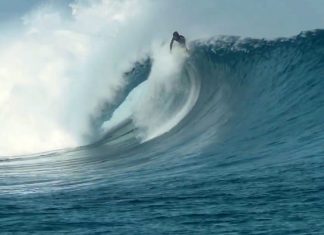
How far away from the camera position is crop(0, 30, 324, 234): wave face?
38.4ft

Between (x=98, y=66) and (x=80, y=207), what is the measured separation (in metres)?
23.1

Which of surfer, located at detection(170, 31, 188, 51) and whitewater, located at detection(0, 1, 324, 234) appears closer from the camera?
whitewater, located at detection(0, 1, 324, 234)

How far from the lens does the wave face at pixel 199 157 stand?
1170 centimetres

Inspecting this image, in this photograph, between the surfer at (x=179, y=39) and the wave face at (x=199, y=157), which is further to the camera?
the surfer at (x=179, y=39)

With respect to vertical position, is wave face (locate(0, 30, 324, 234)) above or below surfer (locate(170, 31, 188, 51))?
below

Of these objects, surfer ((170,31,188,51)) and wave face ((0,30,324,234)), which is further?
surfer ((170,31,188,51))

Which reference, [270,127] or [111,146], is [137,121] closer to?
[111,146]

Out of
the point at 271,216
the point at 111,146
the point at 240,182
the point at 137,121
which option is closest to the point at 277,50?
the point at 137,121

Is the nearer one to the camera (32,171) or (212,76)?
(32,171)

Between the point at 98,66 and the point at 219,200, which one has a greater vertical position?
the point at 98,66

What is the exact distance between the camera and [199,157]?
57.6 ft

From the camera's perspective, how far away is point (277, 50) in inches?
1101

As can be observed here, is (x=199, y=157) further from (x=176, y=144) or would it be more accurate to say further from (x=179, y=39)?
(x=179, y=39)

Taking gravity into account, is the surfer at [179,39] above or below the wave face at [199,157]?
above
